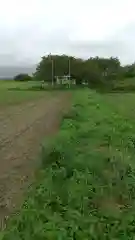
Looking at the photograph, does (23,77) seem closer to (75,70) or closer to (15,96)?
(75,70)

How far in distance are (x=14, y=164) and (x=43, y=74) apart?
276 ft

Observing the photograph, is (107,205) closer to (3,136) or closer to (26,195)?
(26,195)

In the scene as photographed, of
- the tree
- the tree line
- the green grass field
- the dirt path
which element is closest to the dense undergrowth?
A: the dirt path

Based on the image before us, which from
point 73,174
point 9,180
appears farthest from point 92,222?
point 9,180

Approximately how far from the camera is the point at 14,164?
32.7 ft

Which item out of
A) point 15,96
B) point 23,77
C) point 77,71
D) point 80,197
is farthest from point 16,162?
point 23,77

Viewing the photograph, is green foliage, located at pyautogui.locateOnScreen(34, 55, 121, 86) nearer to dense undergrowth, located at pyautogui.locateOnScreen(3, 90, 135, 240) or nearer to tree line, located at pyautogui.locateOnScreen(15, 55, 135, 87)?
tree line, located at pyautogui.locateOnScreen(15, 55, 135, 87)

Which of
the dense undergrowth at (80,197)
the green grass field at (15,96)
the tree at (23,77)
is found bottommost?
the green grass field at (15,96)

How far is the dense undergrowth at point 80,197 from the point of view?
5148 millimetres

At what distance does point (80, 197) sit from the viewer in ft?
21.1

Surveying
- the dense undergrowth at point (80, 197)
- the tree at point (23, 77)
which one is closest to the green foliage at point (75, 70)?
the tree at point (23, 77)

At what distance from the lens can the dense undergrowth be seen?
5.15 meters

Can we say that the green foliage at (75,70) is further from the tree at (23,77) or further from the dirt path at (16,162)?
the dirt path at (16,162)

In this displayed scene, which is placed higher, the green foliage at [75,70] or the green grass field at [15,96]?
the green foliage at [75,70]
